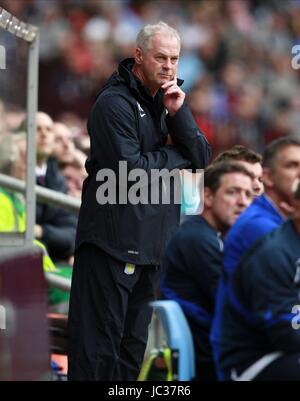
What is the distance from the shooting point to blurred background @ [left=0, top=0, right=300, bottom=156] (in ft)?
46.1

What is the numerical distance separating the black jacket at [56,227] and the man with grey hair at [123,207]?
2.55 metres

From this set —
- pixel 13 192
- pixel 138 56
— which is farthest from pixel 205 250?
pixel 13 192

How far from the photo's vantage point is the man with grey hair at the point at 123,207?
5.27 m

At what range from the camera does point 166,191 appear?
17.6ft

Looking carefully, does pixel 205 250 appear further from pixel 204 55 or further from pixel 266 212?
pixel 204 55

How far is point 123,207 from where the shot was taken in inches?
208

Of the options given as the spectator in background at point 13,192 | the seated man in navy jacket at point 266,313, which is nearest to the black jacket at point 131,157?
the seated man in navy jacket at point 266,313

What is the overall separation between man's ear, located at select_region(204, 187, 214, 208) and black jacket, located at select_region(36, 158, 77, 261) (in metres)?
2.76

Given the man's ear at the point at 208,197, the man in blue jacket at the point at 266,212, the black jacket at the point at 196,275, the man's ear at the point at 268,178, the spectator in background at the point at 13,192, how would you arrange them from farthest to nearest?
the spectator in background at the point at 13,192, the man's ear at the point at 208,197, the black jacket at the point at 196,275, the man's ear at the point at 268,178, the man in blue jacket at the point at 266,212

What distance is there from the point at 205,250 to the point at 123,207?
0.44 m

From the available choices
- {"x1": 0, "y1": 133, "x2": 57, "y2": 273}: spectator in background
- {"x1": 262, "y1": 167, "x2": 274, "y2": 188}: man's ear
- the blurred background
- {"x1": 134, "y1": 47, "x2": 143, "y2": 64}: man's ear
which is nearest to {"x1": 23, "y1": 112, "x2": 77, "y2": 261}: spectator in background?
{"x1": 0, "y1": 133, "x2": 57, "y2": 273}: spectator in background

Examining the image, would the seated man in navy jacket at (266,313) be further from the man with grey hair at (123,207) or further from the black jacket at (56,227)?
the black jacket at (56,227)

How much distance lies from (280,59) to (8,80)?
8.51 meters
